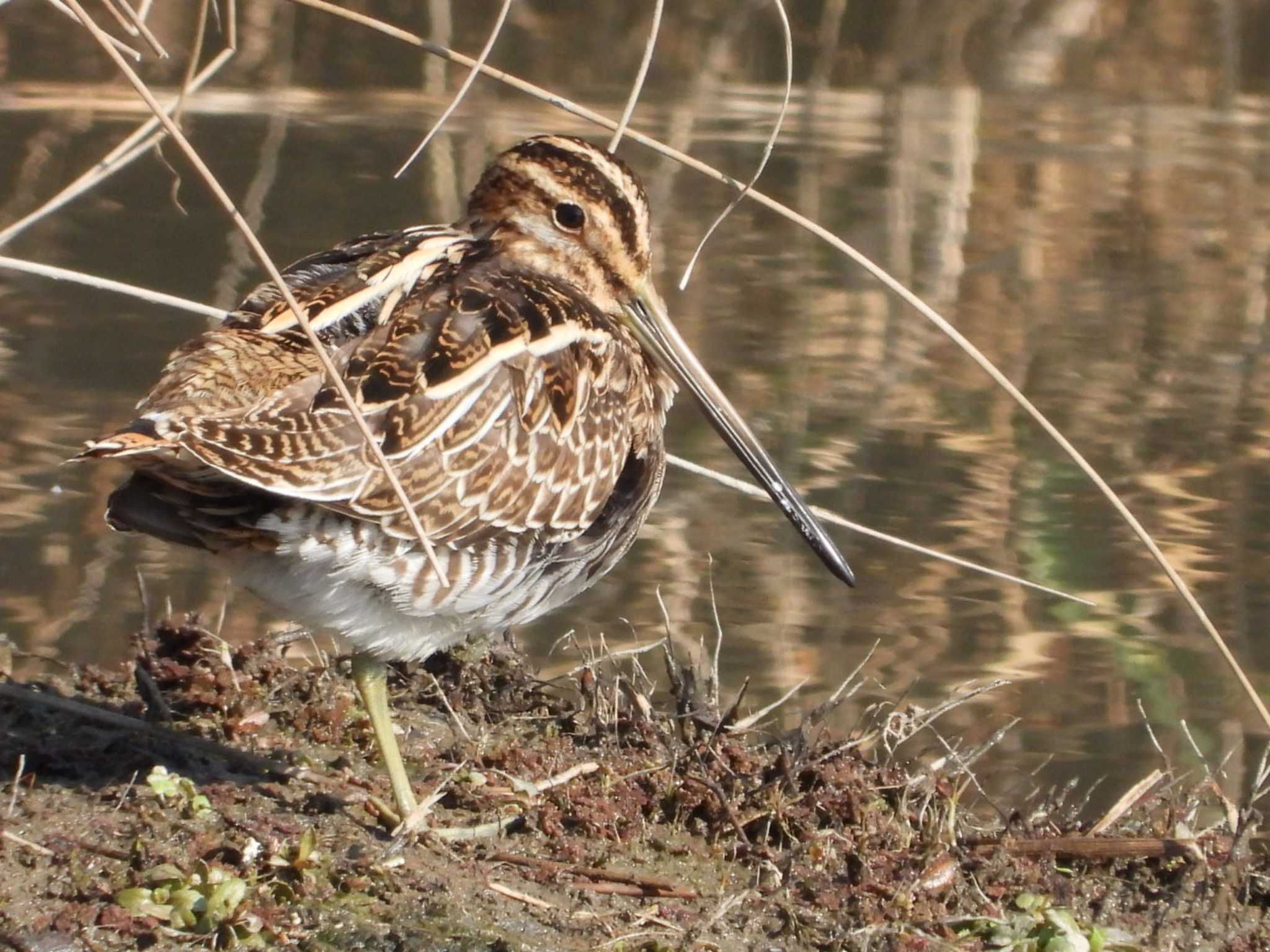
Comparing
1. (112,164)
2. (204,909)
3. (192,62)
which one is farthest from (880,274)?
A: (204,909)

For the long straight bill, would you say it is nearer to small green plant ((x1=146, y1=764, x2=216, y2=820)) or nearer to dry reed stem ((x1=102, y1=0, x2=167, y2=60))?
small green plant ((x1=146, y1=764, x2=216, y2=820))

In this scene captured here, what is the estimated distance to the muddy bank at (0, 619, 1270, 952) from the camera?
3248 millimetres

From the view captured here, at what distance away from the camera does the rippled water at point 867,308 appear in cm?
502

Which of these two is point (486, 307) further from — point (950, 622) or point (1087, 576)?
point (1087, 576)

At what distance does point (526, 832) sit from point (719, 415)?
3.46 feet

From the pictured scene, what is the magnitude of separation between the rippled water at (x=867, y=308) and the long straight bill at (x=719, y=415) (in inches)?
14.9

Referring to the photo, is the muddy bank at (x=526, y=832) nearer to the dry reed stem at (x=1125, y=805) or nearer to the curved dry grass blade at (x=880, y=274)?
the dry reed stem at (x=1125, y=805)

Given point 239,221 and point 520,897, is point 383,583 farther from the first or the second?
point 239,221

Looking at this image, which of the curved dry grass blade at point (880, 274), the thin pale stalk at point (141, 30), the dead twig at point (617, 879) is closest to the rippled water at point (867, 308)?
the dead twig at point (617, 879)

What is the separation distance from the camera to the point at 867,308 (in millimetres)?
7598

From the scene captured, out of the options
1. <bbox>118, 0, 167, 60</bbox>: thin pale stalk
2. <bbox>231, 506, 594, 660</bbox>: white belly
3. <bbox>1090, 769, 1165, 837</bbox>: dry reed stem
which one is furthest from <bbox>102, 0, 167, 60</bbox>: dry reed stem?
<bbox>1090, 769, 1165, 837</bbox>: dry reed stem

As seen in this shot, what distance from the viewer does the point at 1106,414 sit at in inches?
260

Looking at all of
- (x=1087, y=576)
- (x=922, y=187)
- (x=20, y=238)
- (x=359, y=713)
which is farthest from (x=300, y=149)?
(x=359, y=713)

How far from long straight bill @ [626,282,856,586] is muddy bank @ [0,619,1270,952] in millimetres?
427
